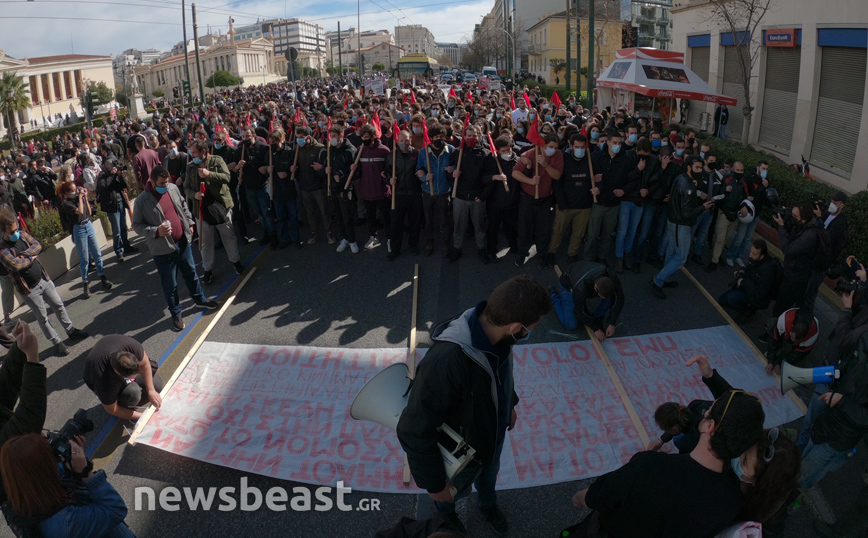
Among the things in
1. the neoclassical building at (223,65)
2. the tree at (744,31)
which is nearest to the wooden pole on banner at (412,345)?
the tree at (744,31)

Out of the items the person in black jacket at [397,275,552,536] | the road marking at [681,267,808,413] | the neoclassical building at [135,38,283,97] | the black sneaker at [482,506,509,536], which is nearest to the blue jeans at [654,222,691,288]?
the road marking at [681,267,808,413]

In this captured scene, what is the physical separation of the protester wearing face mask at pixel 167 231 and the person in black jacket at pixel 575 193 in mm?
5123

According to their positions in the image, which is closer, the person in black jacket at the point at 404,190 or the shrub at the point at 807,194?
the shrub at the point at 807,194

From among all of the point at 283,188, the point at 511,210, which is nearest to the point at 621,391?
the point at 511,210

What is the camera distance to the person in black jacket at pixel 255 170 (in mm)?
9219

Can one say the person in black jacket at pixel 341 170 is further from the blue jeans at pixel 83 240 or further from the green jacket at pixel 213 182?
the blue jeans at pixel 83 240

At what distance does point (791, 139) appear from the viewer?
1706cm

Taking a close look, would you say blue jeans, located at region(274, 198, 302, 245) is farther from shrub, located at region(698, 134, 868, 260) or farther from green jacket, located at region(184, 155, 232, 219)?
shrub, located at region(698, 134, 868, 260)

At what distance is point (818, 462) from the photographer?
4.11 meters

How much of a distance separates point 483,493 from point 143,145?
888 centimetres

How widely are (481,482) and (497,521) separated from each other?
1.33 feet

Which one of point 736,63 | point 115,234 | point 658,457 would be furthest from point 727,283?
point 736,63

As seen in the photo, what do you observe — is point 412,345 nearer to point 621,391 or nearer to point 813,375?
point 621,391

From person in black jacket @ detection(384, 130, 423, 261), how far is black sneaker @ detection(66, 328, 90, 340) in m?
4.25
